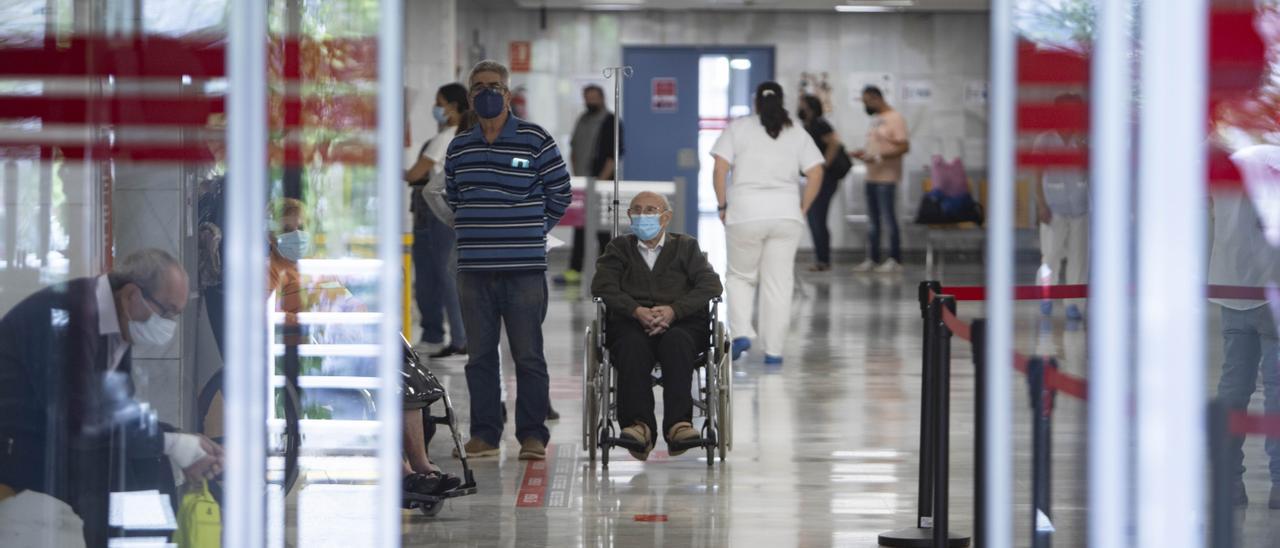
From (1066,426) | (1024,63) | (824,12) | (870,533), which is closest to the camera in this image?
(1024,63)

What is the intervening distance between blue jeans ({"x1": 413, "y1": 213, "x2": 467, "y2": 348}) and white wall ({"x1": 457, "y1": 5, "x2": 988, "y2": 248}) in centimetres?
797

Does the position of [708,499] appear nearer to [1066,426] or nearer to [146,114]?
[1066,426]

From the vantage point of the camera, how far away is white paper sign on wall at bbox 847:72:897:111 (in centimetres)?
1666

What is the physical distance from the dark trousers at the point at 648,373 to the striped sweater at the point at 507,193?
43cm

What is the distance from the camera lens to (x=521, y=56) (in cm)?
1656

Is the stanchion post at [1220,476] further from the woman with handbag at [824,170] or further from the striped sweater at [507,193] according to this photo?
the woman with handbag at [824,170]

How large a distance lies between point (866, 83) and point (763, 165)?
30.0 ft

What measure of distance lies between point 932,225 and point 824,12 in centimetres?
308

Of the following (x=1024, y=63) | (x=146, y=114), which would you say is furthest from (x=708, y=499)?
(x=146, y=114)

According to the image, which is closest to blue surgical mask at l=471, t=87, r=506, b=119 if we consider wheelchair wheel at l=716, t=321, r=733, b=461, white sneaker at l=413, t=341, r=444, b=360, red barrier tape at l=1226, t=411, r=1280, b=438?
wheelchair wheel at l=716, t=321, r=733, b=461

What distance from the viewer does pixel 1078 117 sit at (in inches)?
197

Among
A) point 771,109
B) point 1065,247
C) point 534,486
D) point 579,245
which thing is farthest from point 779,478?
point 579,245

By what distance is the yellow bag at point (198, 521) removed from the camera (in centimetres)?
318

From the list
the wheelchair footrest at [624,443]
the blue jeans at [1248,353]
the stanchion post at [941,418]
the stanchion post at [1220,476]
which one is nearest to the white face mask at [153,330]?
the stanchion post at [941,418]
